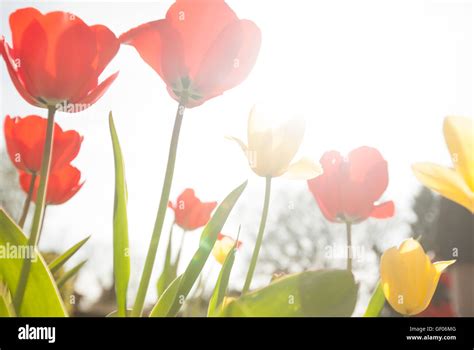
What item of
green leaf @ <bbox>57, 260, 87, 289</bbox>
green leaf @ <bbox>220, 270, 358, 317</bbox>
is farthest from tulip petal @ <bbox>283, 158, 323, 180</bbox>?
green leaf @ <bbox>57, 260, 87, 289</bbox>

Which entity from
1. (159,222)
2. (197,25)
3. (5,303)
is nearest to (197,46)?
(197,25)

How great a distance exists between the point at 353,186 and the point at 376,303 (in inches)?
4.2

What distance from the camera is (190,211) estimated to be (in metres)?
0.57

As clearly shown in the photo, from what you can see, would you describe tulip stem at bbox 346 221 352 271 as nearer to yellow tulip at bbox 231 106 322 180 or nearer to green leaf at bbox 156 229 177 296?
yellow tulip at bbox 231 106 322 180

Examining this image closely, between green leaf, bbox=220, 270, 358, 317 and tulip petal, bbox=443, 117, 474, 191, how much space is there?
5.3 inches

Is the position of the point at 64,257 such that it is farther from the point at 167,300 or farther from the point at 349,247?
the point at 349,247

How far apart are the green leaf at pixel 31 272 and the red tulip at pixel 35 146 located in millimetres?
70

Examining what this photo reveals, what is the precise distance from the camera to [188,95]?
421 mm

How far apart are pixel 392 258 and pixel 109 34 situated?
295 mm

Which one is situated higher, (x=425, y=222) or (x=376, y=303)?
(x=376, y=303)

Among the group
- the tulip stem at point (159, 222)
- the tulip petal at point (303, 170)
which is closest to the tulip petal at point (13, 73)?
the tulip stem at point (159, 222)

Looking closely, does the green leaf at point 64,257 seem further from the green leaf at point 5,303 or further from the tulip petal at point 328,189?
the tulip petal at point 328,189

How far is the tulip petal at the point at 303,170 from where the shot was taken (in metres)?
0.47

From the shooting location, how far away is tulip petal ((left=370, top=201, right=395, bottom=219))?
499 mm
